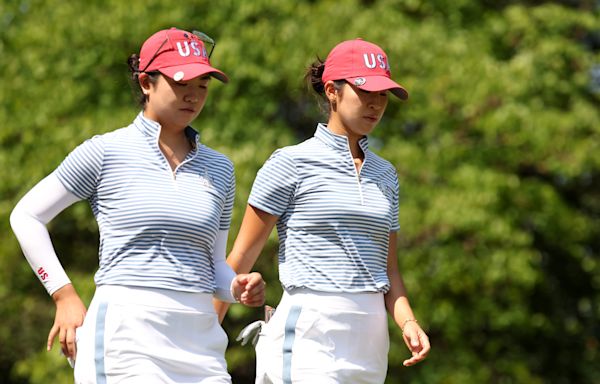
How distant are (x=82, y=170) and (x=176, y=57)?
21.9 inches

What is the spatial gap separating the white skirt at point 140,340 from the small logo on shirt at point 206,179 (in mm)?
441

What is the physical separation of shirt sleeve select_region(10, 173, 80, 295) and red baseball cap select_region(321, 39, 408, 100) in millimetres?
1212

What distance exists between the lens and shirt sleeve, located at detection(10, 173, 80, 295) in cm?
461

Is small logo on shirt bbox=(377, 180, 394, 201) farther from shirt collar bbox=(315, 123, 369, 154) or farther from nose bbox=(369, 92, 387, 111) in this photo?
nose bbox=(369, 92, 387, 111)

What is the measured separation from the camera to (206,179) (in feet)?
15.8

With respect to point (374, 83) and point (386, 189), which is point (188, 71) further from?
point (386, 189)

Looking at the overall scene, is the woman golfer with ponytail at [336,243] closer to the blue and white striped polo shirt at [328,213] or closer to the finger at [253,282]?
the blue and white striped polo shirt at [328,213]

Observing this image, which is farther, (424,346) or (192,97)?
(424,346)

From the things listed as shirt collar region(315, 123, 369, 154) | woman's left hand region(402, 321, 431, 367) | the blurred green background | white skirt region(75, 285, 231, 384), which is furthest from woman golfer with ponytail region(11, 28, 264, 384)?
the blurred green background

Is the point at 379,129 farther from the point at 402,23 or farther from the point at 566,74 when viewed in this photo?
the point at 566,74

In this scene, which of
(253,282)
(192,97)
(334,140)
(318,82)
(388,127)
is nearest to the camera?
(253,282)

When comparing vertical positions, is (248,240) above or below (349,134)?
below

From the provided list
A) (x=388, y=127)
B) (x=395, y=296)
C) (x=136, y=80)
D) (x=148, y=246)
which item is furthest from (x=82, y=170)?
(x=388, y=127)

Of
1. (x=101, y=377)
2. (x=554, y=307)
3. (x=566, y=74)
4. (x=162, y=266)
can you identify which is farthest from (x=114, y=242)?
(x=554, y=307)
